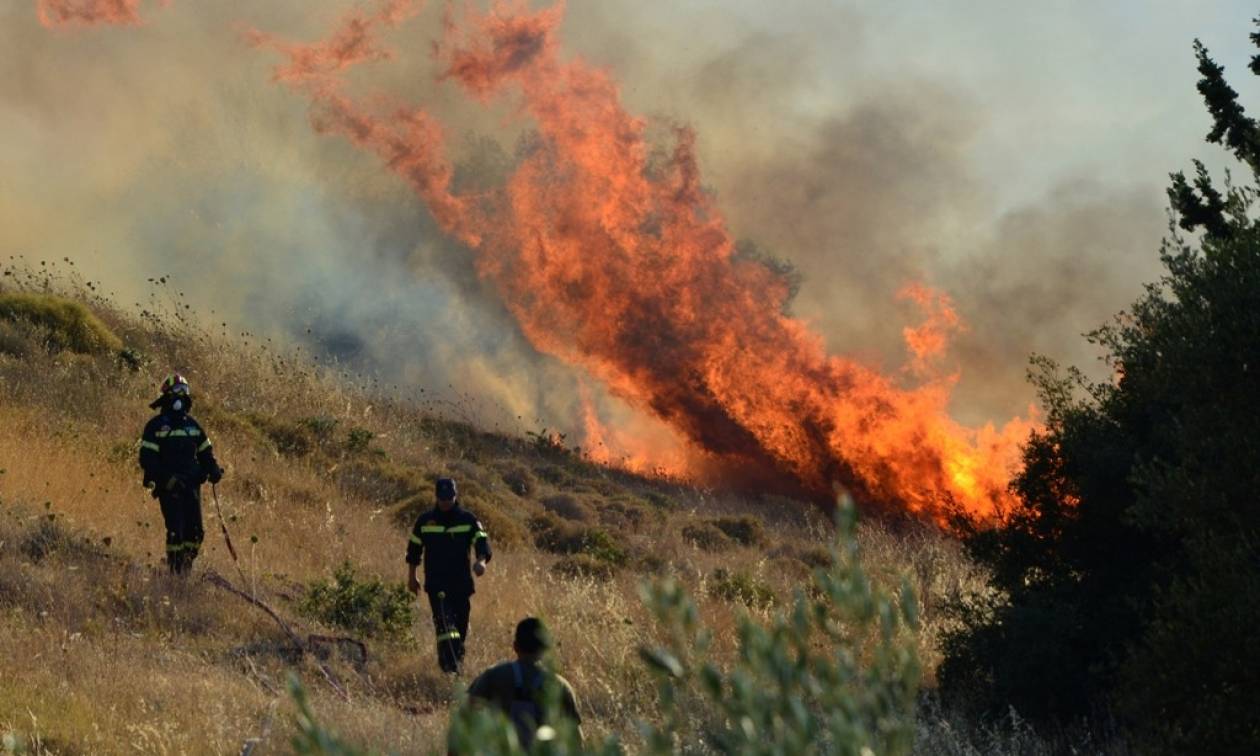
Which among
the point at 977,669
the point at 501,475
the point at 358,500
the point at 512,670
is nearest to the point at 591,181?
the point at 501,475

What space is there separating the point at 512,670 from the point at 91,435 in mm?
14965

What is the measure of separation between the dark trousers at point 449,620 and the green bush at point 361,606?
145 centimetres

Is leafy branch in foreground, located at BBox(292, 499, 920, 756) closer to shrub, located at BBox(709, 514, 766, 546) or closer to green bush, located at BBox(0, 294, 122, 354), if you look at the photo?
Result: shrub, located at BBox(709, 514, 766, 546)

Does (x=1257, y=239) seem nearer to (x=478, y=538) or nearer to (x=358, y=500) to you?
(x=478, y=538)

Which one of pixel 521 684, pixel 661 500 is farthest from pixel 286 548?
pixel 661 500

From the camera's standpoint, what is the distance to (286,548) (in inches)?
679

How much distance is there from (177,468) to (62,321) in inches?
481

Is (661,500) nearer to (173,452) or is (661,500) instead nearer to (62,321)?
(62,321)

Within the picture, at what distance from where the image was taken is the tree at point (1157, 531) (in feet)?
27.4

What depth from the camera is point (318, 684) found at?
38.9 ft

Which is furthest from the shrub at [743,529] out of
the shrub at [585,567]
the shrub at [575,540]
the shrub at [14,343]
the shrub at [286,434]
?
the shrub at [14,343]

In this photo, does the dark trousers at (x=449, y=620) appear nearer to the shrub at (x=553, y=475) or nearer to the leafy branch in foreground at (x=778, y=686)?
the leafy branch in foreground at (x=778, y=686)

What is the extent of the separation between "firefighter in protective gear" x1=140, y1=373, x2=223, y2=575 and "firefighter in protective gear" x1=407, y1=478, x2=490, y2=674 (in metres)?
3.15

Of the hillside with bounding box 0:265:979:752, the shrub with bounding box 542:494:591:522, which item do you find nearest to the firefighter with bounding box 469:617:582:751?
the hillside with bounding box 0:265:979:752
